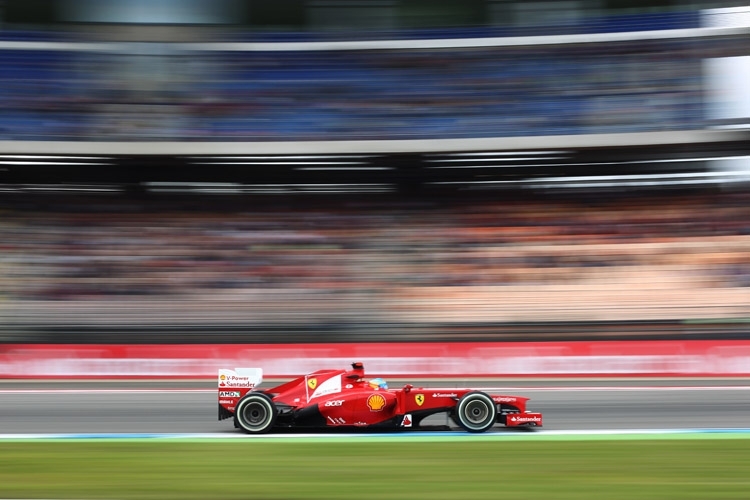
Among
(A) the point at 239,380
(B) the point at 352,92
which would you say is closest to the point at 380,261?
(B) the point at 352,92

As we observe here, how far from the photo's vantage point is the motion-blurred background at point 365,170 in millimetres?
14945

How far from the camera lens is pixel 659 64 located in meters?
17.6

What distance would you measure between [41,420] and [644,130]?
12.1 meters

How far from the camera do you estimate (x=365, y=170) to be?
17.3m

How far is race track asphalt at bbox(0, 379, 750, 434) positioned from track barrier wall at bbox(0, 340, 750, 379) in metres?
0.57

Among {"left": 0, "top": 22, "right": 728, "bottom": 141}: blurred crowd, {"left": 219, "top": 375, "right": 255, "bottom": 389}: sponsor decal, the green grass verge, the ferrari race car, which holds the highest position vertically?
{"left": 0, "top": 22, "right": 728, "bottom": 141}: blurred crowd

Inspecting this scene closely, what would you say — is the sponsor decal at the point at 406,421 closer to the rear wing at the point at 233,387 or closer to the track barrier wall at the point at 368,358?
the rear wing at the point at 233,387

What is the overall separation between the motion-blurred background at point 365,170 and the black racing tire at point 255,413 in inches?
247

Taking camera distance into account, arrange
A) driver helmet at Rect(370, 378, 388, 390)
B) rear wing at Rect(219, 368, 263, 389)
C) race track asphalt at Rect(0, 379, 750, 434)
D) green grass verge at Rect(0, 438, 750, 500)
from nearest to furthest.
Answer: green grass verge at Rect(0, 438, 750, 500) → driver helmet at Rect(370, 378, 388, 390) → rear wing at Rect(219, 368, 263, 389) → race track asphalt at Rect(0, 379, 750, 434)

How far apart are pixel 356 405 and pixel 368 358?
616 cm

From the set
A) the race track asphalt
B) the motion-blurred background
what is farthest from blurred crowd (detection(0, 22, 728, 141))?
the race track asphalt

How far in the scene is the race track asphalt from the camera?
880cm

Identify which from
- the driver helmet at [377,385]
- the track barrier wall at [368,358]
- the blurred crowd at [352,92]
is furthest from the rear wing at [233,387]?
the blurred crowd at [352,92]

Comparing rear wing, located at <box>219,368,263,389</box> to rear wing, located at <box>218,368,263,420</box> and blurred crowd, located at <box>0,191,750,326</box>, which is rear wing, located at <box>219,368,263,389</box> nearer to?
rear wing, located at <box>218,368,263,420</box>
